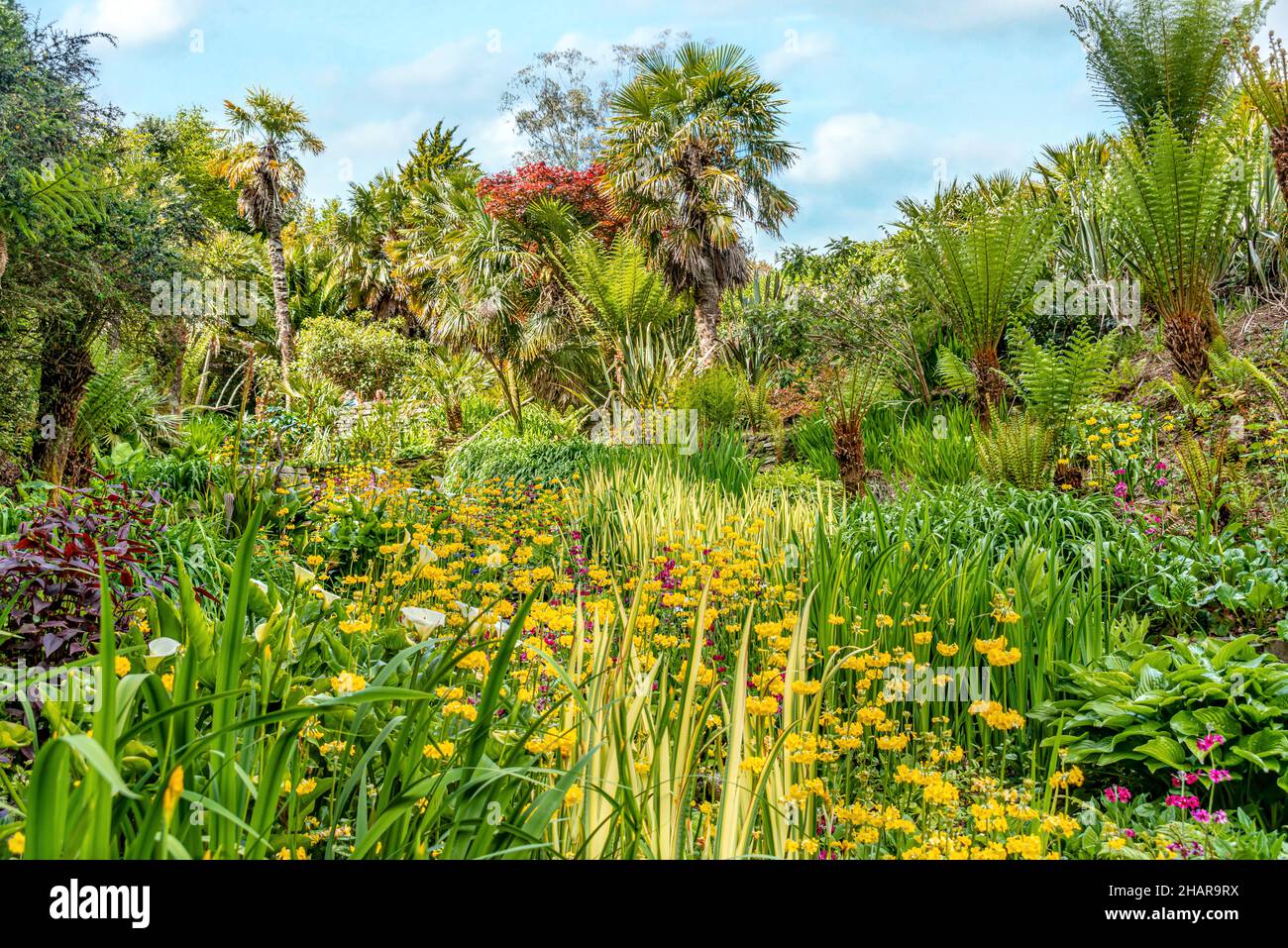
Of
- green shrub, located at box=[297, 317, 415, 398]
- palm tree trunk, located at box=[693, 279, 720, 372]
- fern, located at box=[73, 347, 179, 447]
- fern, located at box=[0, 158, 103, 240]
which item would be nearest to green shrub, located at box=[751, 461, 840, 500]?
fern, located at box=[0, 158, 103, 240]

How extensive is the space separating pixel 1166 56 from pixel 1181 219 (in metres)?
3.53

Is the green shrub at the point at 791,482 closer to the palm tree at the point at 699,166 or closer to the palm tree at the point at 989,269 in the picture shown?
the palm tree at the point at 989,269

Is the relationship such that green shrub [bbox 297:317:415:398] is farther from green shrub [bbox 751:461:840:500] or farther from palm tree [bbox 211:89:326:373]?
green shrub [bbox 751:461:840:500]

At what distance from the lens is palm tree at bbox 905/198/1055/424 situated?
6.60 metres

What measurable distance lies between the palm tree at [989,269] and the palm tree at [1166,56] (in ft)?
6.38

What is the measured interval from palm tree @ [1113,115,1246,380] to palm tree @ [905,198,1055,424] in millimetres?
725

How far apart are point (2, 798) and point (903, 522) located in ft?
10.6

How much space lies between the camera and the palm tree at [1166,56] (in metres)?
7.71

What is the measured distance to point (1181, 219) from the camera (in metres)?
5.75

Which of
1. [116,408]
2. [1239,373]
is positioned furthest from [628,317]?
[1239,373]

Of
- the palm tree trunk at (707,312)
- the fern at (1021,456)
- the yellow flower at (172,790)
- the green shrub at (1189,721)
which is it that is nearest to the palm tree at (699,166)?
the palm tree trunk at (707,312)

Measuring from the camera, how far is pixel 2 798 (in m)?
1.53

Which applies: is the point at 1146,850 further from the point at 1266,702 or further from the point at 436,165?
the point at 436,165

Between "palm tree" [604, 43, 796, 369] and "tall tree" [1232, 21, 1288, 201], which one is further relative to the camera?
"palm tree" [604, 43, 796, 369]
